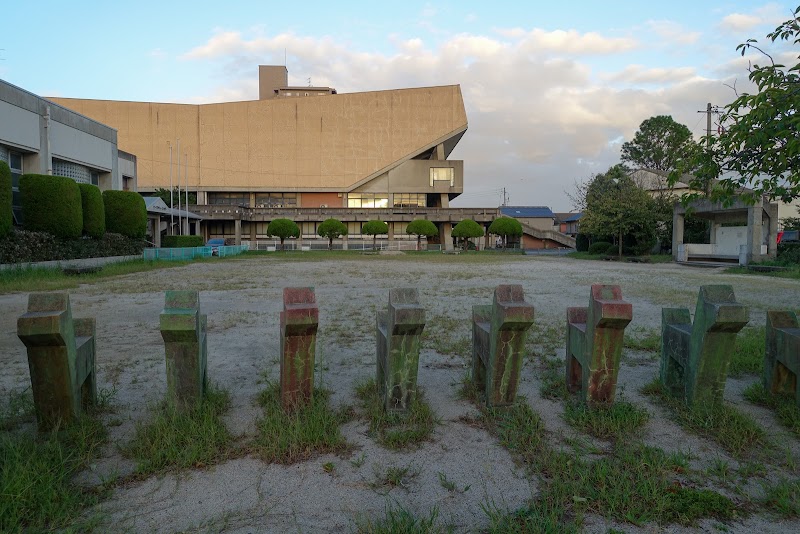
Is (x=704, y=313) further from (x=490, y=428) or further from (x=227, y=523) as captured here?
(x=227, y=523)

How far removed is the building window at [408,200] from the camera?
225ft

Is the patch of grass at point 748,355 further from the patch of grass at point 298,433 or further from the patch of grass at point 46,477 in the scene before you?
the patch of grass at point 46,477

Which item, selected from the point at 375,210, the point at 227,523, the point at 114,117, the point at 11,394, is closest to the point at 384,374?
the point at 227,523

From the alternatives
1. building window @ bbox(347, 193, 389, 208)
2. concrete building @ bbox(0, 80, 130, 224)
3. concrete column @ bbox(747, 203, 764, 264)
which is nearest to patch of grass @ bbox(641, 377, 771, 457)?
concrete building @ bbox(0, 80, 130, 224)

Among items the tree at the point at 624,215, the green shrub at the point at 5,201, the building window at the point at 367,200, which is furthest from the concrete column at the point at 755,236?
the building window at the point at 367,200

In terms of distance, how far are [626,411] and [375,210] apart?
6000 centimetres

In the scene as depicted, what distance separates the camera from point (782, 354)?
3.63 metres

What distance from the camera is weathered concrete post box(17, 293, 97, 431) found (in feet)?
9.17

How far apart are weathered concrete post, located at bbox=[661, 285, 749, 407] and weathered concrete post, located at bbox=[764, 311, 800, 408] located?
0.47m

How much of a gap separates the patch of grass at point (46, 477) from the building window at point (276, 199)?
67146 millimetres

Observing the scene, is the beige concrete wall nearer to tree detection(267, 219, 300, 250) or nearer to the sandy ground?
tree detection(267, 219, 300, 250)

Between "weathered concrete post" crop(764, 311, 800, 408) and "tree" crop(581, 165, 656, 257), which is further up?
"tree" crop(581, 165, 656, 257)

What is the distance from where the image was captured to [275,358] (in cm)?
550

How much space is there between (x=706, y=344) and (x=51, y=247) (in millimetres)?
21231
